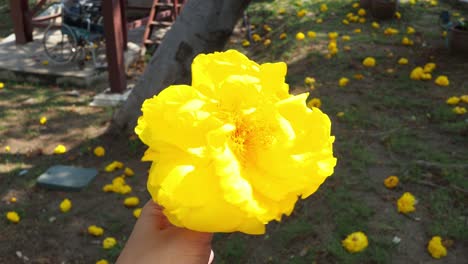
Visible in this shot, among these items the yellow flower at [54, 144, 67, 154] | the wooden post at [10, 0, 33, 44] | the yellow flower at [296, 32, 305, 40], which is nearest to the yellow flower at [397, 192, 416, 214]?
the yellow flower at [54, 144, 67, 154]

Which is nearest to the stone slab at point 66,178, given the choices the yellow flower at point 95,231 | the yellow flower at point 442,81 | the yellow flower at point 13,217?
the yellow flower at point 13,217

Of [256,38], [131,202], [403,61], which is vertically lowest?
[256,38]

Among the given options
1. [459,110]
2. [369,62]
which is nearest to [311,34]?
[369,62]

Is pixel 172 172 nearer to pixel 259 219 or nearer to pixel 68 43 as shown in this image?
pixel 259 219

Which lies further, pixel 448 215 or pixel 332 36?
pixel 332 36

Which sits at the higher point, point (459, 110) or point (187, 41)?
point (187, 41)

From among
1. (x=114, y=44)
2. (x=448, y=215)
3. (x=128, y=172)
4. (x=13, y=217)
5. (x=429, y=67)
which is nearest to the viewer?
(x=448, y=215)

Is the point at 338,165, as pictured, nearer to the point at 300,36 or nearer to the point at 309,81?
the point at 309,81
